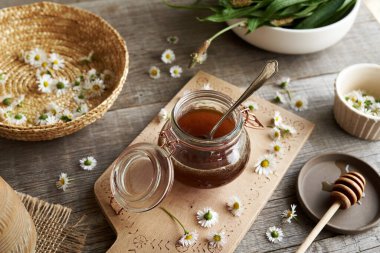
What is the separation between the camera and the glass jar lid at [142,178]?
85 cm

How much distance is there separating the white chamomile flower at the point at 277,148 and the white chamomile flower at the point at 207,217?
197mm

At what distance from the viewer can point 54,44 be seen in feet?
3.91

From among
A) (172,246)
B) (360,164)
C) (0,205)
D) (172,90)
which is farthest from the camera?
(172,90)

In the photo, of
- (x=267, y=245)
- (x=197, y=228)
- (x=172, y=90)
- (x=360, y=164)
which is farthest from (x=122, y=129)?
(x=360, y=164)

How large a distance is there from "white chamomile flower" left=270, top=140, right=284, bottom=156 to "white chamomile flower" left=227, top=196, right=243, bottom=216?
0.48 ft

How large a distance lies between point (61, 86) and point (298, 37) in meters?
0.56

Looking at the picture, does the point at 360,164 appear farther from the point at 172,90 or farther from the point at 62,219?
the point at 62,219

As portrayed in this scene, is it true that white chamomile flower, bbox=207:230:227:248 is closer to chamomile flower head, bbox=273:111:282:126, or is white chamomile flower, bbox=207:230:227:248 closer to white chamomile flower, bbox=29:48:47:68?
chamomile flower head, bbox=273:111:282:126

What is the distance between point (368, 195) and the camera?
0.96m

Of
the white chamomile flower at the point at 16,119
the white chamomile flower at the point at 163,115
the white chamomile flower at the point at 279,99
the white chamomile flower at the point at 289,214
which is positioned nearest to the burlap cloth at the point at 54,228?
the white chamomile flower at the point at 16,119

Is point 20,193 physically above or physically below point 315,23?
below

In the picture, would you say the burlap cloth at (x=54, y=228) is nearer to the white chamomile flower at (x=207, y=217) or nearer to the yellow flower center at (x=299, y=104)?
the white chamomile flower at (x=207, y=217)

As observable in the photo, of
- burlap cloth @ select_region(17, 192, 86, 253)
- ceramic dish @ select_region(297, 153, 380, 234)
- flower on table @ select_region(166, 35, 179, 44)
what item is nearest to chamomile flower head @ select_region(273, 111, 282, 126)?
ceramic dish @ select_region(297, 153, 380, 234)

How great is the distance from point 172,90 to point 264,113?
22cm
